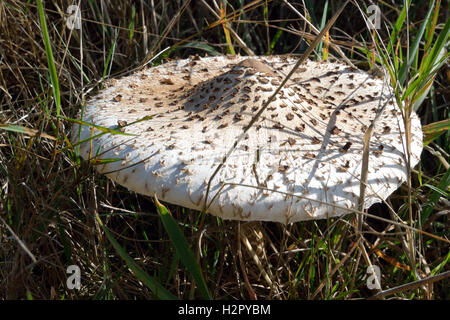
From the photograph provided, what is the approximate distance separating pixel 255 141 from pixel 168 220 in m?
0.40

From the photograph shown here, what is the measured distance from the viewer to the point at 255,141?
170 cm

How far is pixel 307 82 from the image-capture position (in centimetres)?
220

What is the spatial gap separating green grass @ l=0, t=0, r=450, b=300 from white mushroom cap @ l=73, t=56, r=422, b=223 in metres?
0.11

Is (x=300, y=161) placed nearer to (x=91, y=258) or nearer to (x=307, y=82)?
(x=307, y=82)

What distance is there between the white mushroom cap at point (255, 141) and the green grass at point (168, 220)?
0.11m

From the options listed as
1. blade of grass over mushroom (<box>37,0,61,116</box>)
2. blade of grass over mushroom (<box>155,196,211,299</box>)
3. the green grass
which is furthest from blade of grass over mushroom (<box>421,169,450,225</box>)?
blade of grass over mushroom (<box>37,0,61,116</box>)

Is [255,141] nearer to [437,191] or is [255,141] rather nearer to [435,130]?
[437,191]

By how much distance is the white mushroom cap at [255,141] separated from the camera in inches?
60.0

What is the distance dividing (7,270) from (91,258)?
0.38 m

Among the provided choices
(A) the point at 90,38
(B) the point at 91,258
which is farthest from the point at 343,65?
(A) the point at 90,38

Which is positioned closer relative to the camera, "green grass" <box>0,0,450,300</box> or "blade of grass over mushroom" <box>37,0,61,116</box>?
"blade of grass over mushroom" <box>37,0,61,116</box>

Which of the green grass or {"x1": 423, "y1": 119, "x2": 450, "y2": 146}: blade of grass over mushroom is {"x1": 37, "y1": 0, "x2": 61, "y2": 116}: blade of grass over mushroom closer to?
the green grass

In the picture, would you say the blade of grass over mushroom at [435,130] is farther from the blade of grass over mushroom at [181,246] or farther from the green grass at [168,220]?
the blade of grass over mushroom at [181,246]

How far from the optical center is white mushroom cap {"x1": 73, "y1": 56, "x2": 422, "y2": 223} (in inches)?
60.0
